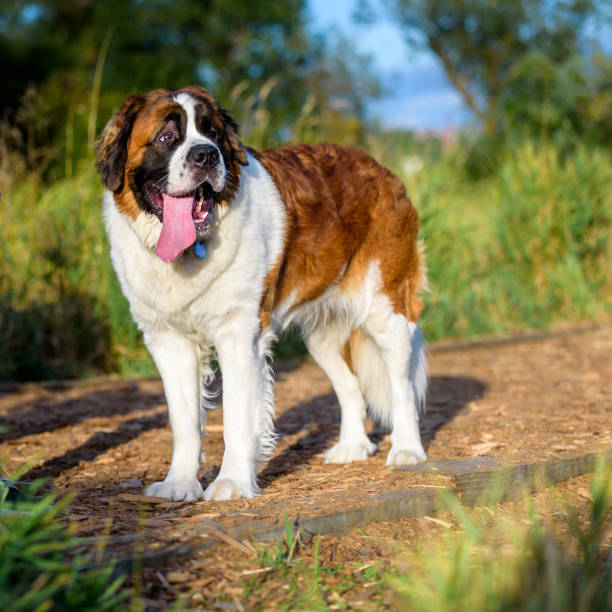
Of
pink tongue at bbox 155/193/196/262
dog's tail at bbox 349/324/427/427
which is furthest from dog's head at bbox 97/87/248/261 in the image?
dog's tail at bbox 349/324/427/427

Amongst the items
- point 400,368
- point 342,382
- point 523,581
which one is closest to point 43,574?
point 523,581

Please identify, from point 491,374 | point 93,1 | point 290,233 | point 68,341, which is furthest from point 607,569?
point 93,1

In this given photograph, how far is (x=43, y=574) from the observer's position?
7.43 feet

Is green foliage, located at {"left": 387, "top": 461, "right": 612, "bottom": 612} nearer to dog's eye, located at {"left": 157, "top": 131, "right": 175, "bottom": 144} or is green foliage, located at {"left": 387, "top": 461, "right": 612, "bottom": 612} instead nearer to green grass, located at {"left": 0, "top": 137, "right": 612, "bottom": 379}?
dog's eye, located at {"left": 157, "top": 131, "right": 175, "bottom": 144}

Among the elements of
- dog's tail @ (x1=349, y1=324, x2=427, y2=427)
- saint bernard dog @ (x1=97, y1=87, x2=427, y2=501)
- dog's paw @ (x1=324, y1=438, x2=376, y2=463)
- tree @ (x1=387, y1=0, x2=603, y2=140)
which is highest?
tree @ (x1=387, y1=0, x2=603, y2=140)

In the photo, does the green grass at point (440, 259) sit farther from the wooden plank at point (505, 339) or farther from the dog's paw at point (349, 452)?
the dog's paw at point (349, 452)

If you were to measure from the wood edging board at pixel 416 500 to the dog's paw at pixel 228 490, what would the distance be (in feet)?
1.32

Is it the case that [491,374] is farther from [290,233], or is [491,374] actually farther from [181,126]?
[181,126]

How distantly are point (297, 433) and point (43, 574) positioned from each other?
3263 mm

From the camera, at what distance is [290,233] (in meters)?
4.29

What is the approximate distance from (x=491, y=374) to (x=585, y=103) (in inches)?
470

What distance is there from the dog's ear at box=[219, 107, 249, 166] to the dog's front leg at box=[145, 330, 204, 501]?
853mm

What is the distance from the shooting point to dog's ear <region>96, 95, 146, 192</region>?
3.83 m

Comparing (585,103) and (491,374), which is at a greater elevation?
(585,103)
